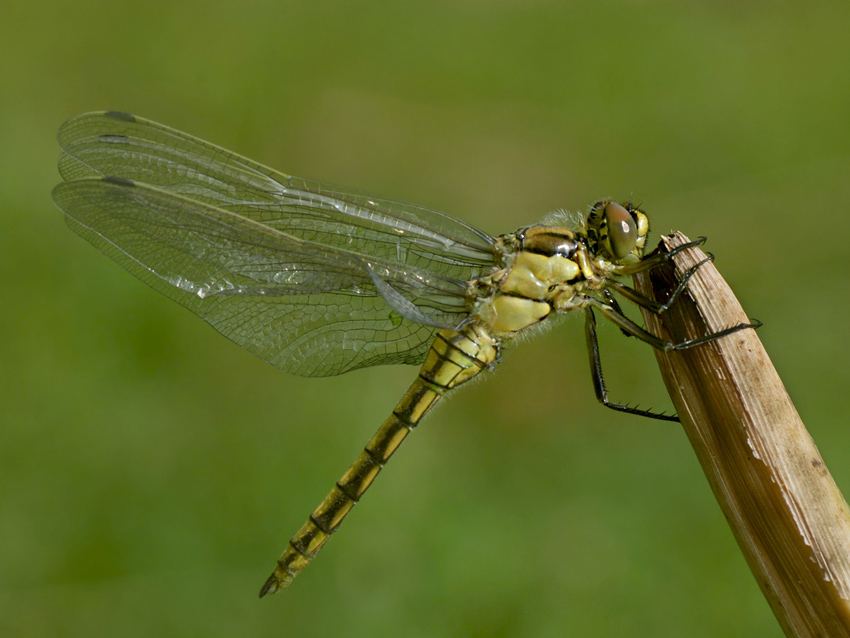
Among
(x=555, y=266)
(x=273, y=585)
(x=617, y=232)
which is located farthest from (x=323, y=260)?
(x=273, y=585)

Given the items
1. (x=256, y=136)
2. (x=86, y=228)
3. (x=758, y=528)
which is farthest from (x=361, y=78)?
(x=758, y=528)

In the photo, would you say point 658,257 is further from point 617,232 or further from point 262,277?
point 262,277

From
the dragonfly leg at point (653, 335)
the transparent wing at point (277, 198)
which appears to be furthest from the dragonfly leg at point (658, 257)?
the transparent wing at point (277, 198)

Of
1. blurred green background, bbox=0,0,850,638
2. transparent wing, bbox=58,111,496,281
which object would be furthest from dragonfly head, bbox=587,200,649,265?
blurred green background, bbox=0,0,850,638

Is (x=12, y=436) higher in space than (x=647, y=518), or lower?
lower

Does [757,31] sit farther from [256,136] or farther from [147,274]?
[147,274]

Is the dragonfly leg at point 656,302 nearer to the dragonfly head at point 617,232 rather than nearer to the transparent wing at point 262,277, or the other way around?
the dragonfly head at point 617,232

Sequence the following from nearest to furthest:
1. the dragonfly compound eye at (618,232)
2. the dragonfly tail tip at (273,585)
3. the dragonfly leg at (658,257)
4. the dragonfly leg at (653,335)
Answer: the dragonfly leg at (653,335) → the dragonfly leg at (658,257) → the dragonfly compound eye at (618,232) → the dragonfly tail tip at (273,585)
